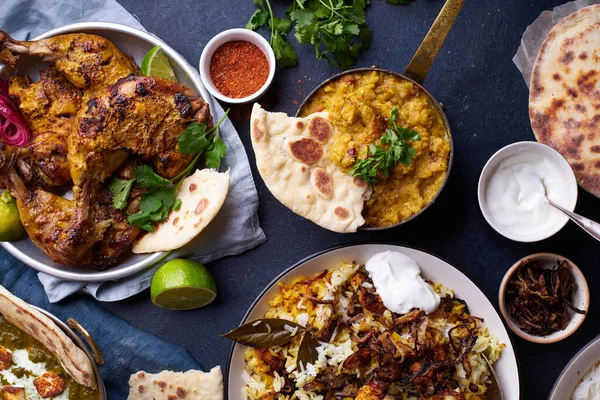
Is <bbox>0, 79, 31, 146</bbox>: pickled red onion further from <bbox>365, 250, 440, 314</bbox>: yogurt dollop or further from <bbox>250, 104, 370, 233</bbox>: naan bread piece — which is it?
<bbox>365, 250, 440, 314</bbox>: yogurt dollop

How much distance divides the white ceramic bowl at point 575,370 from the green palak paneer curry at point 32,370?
2.79 metres

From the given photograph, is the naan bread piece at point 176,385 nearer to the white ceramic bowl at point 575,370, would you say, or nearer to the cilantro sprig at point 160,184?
the cilantro sprig at point 160,184

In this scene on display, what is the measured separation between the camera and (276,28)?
158 inches

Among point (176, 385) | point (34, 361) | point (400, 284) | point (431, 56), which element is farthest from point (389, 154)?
point (34, 361)

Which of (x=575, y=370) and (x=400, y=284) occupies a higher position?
(x=400, y=284)

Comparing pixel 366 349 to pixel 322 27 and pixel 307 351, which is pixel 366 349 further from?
pixel 322 27

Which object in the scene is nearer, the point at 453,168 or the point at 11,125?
the point at 11,125

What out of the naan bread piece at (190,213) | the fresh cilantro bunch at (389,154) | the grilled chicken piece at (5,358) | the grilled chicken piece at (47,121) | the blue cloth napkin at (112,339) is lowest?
the blue cloth napkin at (112,339)

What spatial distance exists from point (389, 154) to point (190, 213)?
4.18 ft

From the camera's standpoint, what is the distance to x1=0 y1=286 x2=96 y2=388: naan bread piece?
135 inches

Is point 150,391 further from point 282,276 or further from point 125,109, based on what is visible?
point 125,109

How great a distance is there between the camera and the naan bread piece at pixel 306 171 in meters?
3.53

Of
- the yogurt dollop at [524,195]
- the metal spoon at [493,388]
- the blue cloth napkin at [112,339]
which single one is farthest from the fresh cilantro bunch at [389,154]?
the blue cloth napkin at [112,339]

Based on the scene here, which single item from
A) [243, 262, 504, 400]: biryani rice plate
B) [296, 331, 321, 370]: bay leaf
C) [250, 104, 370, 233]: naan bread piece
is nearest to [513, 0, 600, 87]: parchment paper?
[250, 104, 370, 233]: naan bread piece
